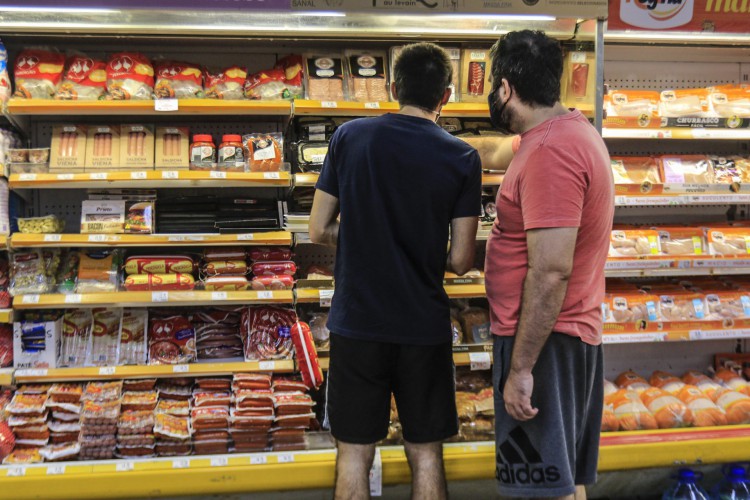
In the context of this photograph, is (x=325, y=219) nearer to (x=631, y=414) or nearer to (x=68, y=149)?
(x=68, y=149)

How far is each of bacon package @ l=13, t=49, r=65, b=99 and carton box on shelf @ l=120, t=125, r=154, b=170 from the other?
38cm

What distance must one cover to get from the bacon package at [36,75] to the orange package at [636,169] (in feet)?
9.84

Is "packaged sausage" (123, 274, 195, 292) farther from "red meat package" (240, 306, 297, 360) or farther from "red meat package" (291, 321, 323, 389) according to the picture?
"red meat package" (291, 321, 323, 389)

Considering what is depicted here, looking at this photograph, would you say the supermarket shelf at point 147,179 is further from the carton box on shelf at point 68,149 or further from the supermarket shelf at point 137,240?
the supermarket shelf at point 137,240

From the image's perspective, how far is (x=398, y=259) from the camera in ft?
6.45

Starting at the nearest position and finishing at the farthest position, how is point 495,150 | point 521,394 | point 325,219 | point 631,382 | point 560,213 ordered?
point 560,213 → point 521,394 → point 325,219 → point 495,150 → point 631,382

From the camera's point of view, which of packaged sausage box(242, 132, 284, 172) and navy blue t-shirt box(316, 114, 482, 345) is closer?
navy blue t-shirt box(316, 114, 482, 345)

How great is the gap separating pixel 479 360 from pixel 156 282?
1.67m

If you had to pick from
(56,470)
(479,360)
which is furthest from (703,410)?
(56,470)

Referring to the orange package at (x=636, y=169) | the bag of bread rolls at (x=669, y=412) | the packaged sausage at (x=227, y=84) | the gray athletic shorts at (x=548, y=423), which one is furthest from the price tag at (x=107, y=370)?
the orange package at (x=636, y=169)

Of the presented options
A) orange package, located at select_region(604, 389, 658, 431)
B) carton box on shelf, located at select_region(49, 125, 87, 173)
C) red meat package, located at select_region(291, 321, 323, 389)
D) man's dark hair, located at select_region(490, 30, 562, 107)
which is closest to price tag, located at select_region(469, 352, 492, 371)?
orange package, located at select_region(604, 389, 658, 431)

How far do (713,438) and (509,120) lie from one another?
2.01 m

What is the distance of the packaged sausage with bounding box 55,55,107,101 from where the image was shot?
2963mm

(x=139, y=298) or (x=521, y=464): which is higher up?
(x=139, y=298)
